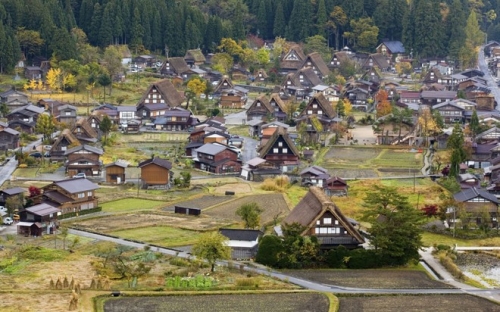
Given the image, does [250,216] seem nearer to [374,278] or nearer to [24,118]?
[374,278]

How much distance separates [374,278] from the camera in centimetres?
2755

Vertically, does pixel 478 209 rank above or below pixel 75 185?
below

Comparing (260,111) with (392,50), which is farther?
(392,50)

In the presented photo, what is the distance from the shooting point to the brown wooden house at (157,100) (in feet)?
186

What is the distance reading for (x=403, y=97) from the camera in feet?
205

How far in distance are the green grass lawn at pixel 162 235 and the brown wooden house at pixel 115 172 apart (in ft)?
28.0

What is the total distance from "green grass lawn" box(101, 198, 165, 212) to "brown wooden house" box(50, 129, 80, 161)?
7.96 m

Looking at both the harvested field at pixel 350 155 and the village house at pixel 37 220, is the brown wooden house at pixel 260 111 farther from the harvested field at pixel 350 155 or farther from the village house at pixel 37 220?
the village house at pixel 37 220

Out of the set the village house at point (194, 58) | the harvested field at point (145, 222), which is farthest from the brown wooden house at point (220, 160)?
the village house at point (194, 58)

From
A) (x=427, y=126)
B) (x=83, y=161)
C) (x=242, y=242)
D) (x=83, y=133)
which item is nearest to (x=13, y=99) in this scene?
(x=83, y=133)

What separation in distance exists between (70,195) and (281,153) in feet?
40.1

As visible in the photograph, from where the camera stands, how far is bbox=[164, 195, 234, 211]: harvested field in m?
37.3

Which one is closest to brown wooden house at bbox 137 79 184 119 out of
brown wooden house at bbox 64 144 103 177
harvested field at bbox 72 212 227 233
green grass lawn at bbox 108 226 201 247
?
brown wooden house at bbox 64 144 103 177

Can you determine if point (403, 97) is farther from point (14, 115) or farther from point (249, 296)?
point (249, 296)
